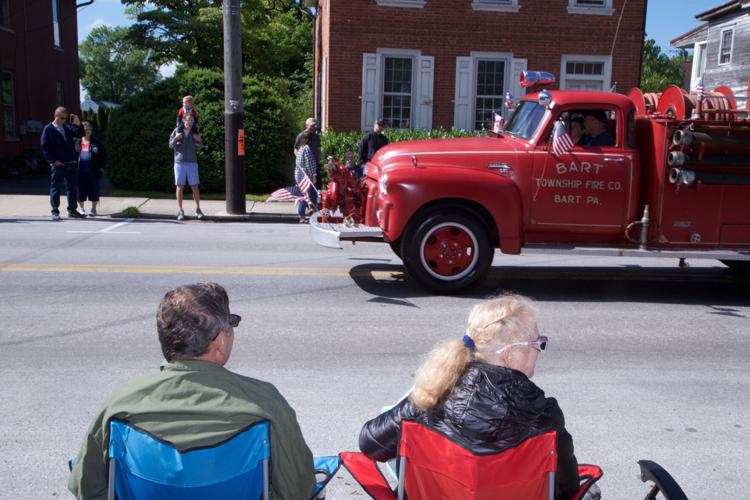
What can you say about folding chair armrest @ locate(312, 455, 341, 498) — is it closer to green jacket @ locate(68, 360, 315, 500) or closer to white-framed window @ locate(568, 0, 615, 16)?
green jacket @ locate(68, 360, 315, 500)

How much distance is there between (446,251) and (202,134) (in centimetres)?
1094

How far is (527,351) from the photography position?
2.71 meters

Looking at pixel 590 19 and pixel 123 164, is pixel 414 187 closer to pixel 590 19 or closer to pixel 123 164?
pixel 123 164

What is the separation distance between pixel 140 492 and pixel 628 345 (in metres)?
5.13

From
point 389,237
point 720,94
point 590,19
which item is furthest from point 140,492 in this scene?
point 590,19

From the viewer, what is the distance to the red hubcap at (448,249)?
26.8 ft

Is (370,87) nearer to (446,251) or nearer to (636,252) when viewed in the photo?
(446,251)

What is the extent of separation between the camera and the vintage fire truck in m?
8.04

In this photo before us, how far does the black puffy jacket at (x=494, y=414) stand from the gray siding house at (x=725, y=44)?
29.7m

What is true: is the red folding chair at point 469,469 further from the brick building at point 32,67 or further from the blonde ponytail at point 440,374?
the brick building at point 32,67

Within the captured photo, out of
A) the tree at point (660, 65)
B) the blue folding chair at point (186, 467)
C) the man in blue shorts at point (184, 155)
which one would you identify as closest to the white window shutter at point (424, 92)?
the man in blue shorts at point (184, 155)

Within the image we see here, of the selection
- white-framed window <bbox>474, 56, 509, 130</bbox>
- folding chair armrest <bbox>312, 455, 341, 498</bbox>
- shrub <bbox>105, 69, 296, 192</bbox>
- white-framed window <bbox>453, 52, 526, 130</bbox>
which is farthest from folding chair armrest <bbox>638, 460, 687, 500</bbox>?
white-framed window <bbox>474, 56, 509, 130</bbox>

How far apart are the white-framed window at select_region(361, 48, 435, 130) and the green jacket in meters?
17.8

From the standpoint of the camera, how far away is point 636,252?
8250mm
